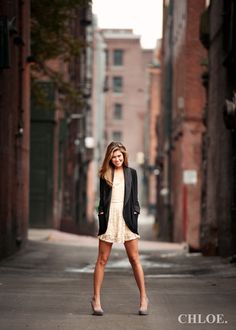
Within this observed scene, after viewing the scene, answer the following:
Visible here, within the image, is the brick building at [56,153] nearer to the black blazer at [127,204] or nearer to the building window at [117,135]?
the black blazer at [127,204]

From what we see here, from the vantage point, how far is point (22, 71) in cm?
2753

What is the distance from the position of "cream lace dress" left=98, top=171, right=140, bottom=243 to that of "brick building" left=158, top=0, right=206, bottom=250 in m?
25.8

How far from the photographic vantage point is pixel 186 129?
44.6 meters

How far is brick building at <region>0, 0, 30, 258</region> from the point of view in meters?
21.8

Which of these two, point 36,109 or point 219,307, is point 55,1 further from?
point 219,307

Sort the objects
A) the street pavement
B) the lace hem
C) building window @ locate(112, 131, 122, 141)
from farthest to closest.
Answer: building window @ locate(112, 131, 122, 141)
the lace hem
the street pavement

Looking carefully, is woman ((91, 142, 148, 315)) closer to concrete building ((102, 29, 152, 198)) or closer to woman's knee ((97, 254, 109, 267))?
woman's knee ((97, 254, 109, 267))

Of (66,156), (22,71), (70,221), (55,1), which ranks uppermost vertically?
(55,1)

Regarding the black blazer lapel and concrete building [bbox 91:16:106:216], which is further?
concrete building [bbox 91:16:106:216]

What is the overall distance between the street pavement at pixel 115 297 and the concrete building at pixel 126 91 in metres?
101

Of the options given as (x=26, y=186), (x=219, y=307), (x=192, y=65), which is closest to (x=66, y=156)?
(x=192, y=65)

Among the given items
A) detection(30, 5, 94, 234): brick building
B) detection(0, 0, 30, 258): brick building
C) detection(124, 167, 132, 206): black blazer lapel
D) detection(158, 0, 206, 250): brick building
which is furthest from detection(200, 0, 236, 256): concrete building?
detection(158, 0, 206, 250): brick building

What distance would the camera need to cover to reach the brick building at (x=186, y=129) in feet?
140

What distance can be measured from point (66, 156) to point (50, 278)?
31316 millimetres
